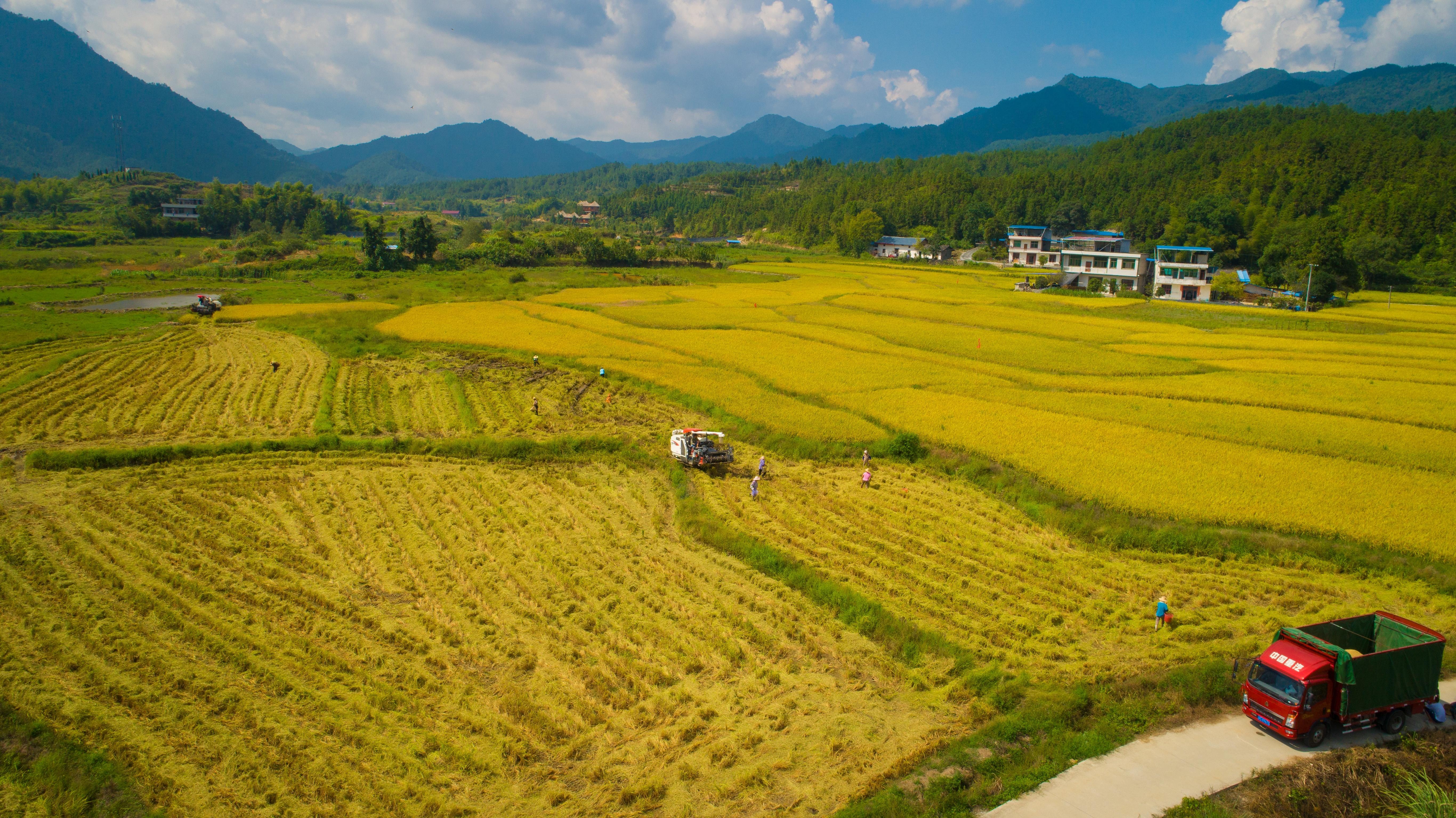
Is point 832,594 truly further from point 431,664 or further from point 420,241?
point 420,241

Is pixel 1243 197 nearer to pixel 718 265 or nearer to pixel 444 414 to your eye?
pixel 718 265

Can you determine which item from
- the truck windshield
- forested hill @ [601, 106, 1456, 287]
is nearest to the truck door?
the truck windshield

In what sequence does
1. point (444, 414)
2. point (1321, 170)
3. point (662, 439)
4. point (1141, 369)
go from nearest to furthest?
1. point (662, 439)
2. point (444, 414)
3. point (1141, 369)
4. point (1321, 170)

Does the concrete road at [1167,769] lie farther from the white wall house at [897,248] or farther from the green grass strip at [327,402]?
the white wall house at [897,248]

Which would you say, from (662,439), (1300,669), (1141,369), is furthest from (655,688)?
(1141,369)

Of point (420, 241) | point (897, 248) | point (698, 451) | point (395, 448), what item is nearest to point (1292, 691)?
point (698, 451)

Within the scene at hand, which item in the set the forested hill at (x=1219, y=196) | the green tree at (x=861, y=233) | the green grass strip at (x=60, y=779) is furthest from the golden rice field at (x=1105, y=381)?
the green tree at (x=861, y=233)
